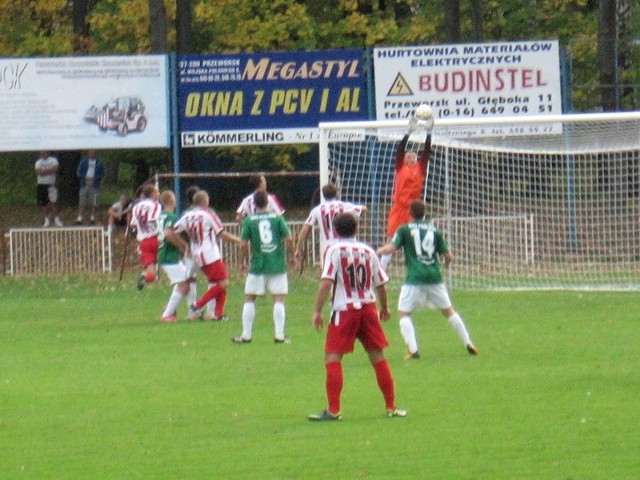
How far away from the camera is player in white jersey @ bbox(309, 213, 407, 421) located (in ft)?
36.1

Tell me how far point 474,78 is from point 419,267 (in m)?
15.3

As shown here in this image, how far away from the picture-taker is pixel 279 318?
53.8ft

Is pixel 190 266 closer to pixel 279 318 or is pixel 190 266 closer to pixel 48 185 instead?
pixel 279 318

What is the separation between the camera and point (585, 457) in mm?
Answer: 9508

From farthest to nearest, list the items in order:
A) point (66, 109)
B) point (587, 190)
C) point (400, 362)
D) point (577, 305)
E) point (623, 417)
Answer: point (66, 109), point (587, 190), point (577, 305), point (400, 362), point (623, 417)

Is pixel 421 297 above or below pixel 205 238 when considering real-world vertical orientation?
below

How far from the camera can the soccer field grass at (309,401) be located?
31.4 ft

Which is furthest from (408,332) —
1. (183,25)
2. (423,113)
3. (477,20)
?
(477,20)

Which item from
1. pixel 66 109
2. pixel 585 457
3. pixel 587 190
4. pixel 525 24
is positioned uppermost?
pixel 525 24

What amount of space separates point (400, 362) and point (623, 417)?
393cm

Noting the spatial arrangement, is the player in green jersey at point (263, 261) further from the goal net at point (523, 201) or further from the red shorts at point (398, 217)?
the goal net at point (523, 201)

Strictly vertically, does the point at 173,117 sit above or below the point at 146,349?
above

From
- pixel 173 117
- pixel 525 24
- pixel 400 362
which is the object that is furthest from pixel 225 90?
pixel 400 362

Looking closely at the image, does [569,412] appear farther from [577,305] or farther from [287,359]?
[577,305]
